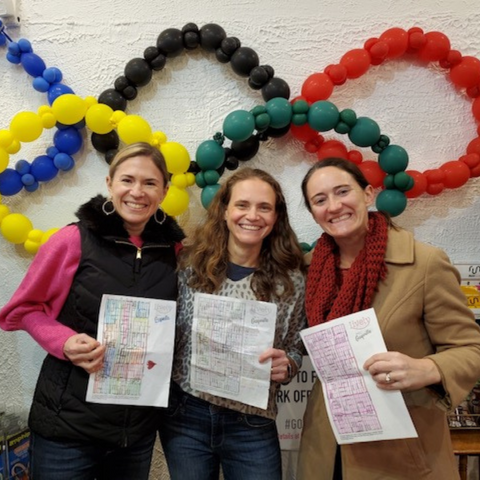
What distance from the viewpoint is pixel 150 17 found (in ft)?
6.06

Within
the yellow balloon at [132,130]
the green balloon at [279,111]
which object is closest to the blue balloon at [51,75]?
the yellow balloon at [132,130]

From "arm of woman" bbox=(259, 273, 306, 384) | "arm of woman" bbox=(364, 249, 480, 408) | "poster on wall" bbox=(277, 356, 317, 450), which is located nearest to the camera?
"arm of woman" bbox=(364, 249, 480, 408)

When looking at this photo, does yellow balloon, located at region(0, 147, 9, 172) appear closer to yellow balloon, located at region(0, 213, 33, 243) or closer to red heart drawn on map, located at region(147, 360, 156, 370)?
yellow balloon, located at region(0, 213, 33, 243)

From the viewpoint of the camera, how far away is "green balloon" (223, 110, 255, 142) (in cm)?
161

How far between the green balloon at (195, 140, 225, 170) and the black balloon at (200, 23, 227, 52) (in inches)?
15.9

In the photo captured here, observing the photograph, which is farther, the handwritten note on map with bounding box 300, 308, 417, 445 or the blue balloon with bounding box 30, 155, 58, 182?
the blue balloon with bounding box 30, 155, 58, 182

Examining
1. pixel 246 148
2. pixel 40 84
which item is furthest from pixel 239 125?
pixel 40 84

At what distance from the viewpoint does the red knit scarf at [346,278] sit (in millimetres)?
1164

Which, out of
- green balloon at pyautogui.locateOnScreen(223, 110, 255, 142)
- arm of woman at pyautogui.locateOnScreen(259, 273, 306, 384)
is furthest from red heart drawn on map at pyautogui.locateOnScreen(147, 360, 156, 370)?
green balloon at pyautogui.locateOnScreen(223, 110, 255, 142)

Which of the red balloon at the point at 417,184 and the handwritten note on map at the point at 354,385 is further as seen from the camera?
the red balloon at the point at 417,184

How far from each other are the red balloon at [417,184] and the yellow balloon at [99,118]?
121 cm

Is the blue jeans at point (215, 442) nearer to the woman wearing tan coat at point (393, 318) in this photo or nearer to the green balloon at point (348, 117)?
the woman wearing tan coat at point (393, 318)

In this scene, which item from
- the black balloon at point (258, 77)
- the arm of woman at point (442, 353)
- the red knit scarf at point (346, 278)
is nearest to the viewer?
the arm of woman at point (442, 353)

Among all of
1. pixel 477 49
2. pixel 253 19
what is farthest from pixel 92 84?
pixel 477 49
